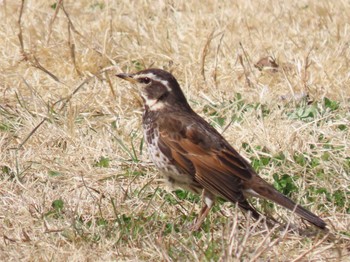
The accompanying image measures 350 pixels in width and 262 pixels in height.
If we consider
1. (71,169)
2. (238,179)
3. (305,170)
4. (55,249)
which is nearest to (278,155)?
(305,170)

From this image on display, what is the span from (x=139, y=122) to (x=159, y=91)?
1.12 meters

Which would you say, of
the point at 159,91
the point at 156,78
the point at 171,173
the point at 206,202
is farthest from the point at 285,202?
the point at 156,78

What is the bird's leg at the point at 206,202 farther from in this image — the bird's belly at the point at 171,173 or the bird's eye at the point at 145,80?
the bird's eye at the point at 145,80

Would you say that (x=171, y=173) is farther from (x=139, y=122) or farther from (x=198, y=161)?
(x=139, y=122)

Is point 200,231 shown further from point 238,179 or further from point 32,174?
point 32,174

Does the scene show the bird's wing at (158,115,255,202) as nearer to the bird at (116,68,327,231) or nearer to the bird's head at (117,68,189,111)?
the bird at (116,68,327,231)

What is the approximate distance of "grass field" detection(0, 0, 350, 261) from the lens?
6.47 metres

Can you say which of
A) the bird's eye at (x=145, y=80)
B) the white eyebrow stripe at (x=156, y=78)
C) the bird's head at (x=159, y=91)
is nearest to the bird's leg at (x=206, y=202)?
the bird's head at (x=159, y=91)

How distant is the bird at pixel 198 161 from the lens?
679cm

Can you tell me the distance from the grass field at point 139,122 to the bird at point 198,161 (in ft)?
0.65

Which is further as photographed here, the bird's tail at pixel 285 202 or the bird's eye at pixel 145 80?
the bird's eye at pixel 145 80

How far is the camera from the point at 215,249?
6137 mm

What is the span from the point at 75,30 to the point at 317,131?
2948 mm

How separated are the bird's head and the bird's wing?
10.3 inches
